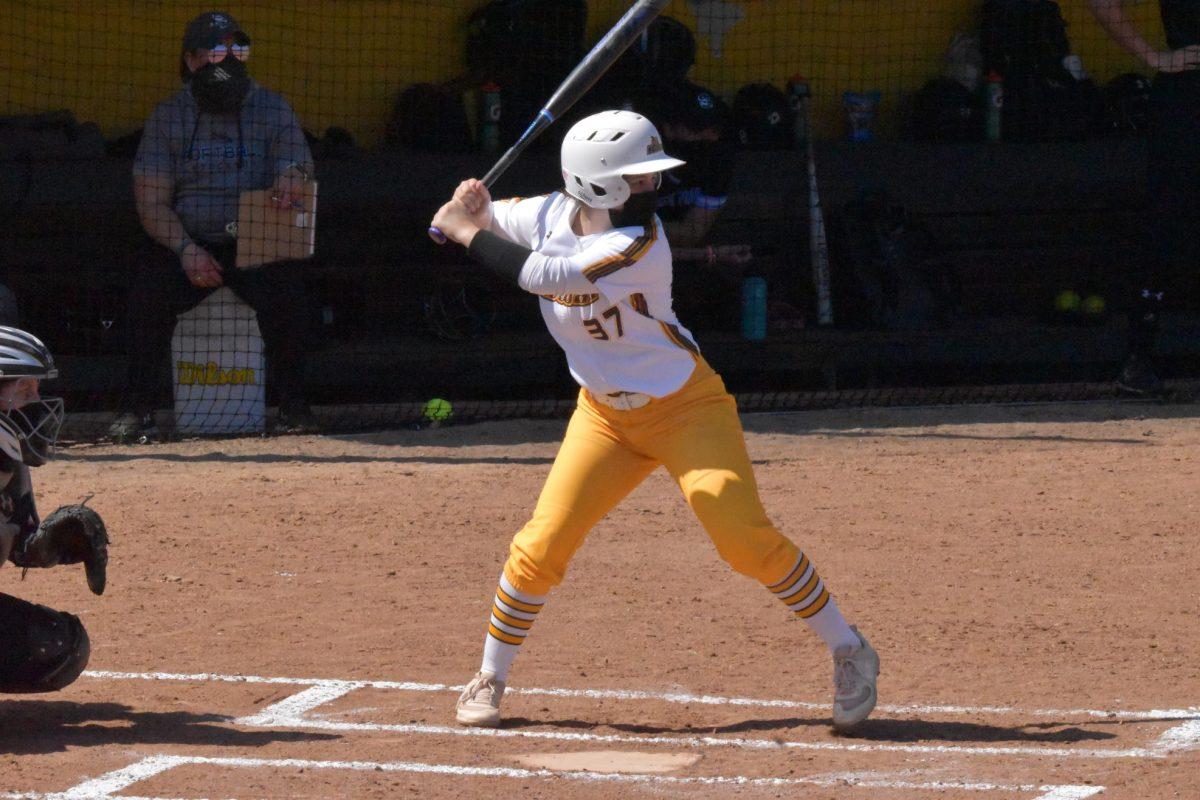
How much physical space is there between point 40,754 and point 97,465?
399cm

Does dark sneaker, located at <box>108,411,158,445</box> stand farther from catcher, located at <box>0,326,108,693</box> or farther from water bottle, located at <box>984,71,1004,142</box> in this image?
water bottle, located at <box>984,71,1004,142</box>

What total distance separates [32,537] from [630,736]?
1.62 meters

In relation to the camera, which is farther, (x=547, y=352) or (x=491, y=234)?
(x=547, y=352)

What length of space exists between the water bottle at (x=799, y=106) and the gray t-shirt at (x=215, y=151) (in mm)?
3438

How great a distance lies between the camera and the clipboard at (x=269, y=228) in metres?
8.84

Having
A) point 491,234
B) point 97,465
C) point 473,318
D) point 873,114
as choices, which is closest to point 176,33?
point 473,318

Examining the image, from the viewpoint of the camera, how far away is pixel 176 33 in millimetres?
10727

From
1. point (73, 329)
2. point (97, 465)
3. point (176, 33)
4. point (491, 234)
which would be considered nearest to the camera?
point (491, 234)

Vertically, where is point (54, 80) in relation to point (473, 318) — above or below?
above

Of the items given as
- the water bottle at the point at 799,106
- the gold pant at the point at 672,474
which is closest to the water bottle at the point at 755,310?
the water bottle at the point at 799,106

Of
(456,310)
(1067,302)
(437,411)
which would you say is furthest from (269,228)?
(1067,302)

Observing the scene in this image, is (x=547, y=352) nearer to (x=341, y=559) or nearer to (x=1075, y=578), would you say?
(x=341, y=559)

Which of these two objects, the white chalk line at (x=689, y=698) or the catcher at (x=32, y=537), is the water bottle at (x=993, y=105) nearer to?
the white chalk line at (x=689, y=698)

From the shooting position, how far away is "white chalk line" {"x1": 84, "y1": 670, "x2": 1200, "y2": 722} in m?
4.79
